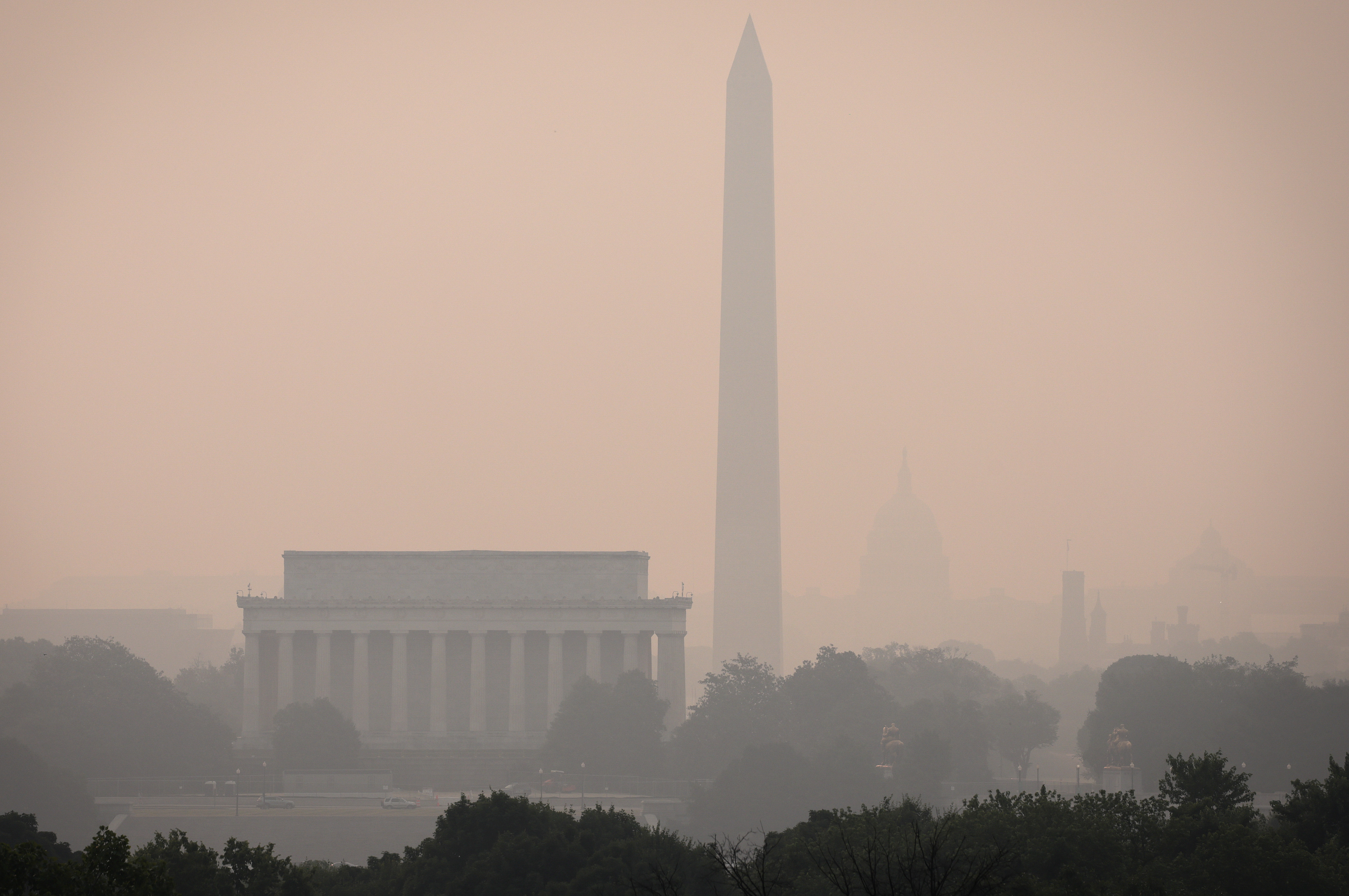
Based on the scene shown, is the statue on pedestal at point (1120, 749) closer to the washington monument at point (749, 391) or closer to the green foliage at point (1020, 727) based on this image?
the green foliage at point (1020, 727)

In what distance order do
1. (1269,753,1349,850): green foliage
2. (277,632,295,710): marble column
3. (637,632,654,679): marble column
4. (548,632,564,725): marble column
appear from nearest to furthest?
(1269,753,1349,850): green foliage
(277,632,295,710): marble column
(548,632,564,725): marble column
(637,632,654,679): marble column

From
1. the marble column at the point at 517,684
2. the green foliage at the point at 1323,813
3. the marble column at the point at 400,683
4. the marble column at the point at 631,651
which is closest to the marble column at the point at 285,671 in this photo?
the marble column at the point at 400,683

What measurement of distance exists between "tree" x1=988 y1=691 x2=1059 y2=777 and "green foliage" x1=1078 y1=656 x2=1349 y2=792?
297 cm

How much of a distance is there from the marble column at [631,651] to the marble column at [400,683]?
54.2 feet

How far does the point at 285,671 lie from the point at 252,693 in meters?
3.10

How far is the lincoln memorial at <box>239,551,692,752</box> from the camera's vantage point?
14625 centimetres

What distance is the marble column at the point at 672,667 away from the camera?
14725 cm

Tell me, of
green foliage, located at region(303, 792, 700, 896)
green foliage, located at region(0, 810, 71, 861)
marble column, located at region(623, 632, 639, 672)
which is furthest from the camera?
marble column, located at region(623, 632, 639, 672)

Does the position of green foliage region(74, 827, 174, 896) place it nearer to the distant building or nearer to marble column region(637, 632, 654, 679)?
the distant building

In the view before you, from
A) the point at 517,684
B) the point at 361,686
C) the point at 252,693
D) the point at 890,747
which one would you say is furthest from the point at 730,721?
the point at 252,693

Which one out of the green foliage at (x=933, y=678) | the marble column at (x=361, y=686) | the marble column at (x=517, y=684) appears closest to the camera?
the green foliage at (x=933, y=678)

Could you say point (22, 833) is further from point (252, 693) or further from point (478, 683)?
point (478, 683)

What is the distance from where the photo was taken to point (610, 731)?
119 metres

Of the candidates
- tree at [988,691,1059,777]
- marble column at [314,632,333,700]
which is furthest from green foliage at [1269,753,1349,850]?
marble column at [314,632,333,700]
